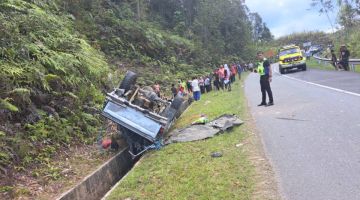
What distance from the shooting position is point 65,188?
8203 mm

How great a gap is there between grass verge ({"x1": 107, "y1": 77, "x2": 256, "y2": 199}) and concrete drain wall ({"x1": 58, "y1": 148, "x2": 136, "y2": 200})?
802mm

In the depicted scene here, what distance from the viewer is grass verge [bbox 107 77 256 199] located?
6.65 meters

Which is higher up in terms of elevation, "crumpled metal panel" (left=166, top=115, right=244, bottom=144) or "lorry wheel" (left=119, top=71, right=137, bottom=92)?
"lorry wheel" (left=119, top=71, right=137, bottom=92)

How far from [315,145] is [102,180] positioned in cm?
459

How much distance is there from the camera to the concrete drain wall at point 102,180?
8.20m

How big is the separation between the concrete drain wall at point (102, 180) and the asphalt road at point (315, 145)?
360 cm

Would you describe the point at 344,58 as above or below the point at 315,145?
above

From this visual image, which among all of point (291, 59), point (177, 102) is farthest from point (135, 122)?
point (291, 59)

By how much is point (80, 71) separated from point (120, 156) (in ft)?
15.2

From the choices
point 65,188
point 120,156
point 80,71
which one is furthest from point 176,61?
point 65,188

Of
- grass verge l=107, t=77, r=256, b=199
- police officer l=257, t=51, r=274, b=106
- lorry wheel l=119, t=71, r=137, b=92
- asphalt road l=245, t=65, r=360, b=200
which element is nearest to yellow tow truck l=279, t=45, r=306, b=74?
police officer l=257, t=51, r=274, b=106

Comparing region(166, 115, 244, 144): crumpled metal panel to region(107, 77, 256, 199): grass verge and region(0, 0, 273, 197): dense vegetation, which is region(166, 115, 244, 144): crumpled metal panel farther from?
region(0, 0, 273, 197): dense vegetation

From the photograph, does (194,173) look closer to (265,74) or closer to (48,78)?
(48,78)

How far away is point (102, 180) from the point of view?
954 centimetres
